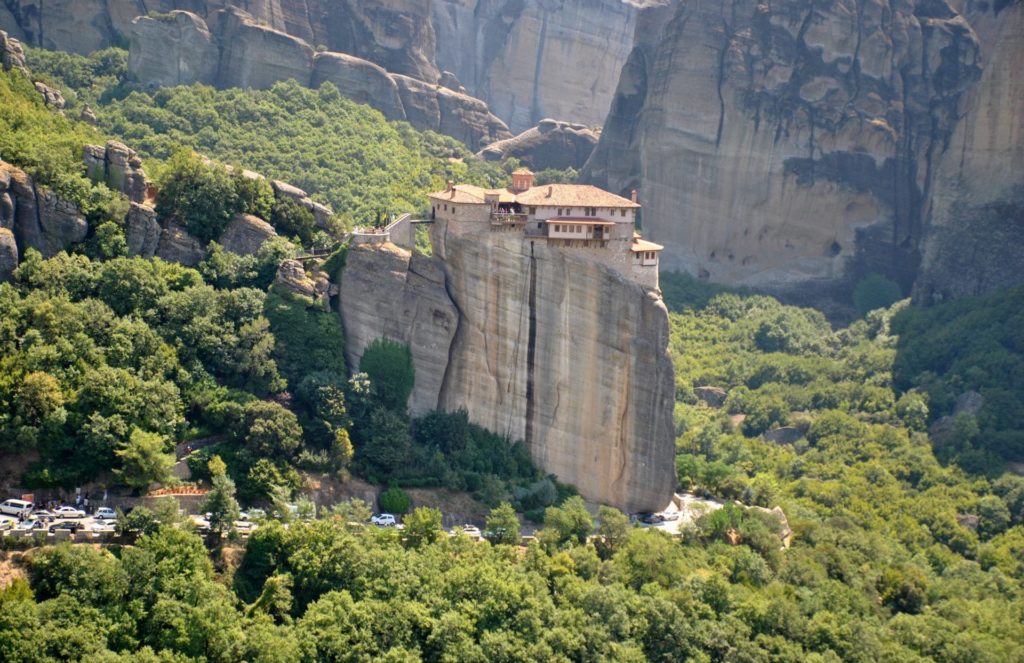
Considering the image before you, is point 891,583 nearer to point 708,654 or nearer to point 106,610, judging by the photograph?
point 708,654

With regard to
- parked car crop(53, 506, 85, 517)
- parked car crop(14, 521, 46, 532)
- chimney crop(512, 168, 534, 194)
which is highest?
chimney crop(512, 168, 534, 194)

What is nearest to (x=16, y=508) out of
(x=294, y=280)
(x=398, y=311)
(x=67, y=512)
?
(x=67, y=512)

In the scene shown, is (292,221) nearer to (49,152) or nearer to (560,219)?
(49,152)

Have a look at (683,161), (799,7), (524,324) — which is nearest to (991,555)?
(524,324)

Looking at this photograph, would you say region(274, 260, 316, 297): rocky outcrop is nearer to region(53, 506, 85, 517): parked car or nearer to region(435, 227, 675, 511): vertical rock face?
region(435, 227, 675, 511): vertical rock face

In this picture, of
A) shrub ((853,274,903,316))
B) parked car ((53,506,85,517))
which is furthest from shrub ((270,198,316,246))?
shrub ((853,274,903,316))

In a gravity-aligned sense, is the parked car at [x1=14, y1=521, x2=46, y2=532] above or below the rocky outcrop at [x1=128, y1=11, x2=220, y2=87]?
below

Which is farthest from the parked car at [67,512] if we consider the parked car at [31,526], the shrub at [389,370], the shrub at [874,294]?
the shrub at [874,294]
